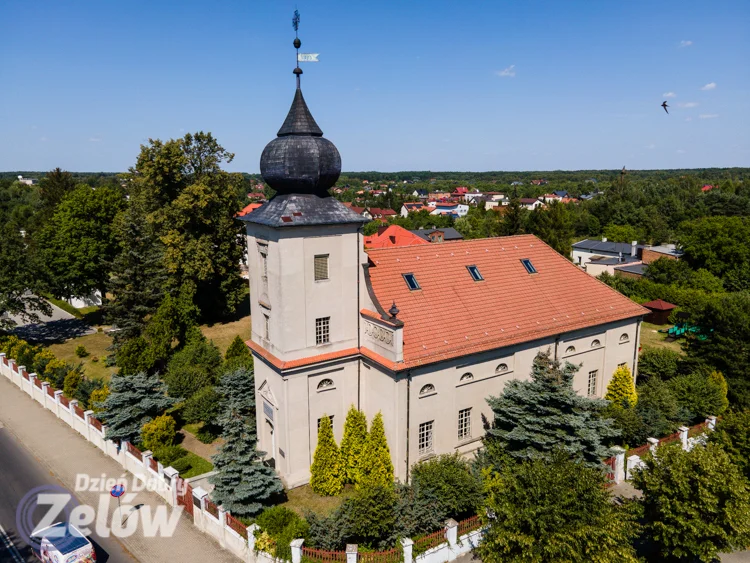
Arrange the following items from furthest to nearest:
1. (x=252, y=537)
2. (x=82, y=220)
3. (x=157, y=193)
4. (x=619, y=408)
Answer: (x=82, y=220), (x=157, y=193), (x=619, y=408), (x=252, y=537)

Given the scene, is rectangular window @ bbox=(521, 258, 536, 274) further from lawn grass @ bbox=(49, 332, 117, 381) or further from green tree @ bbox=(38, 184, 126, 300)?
green tree @ bbox=(38, 184, 126, 300)

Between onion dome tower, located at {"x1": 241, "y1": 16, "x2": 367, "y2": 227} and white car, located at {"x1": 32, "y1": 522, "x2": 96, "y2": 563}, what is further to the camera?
onion dome tower, located at {"x1": 241, "y1": 16, "x2": 367, "y2": 227}

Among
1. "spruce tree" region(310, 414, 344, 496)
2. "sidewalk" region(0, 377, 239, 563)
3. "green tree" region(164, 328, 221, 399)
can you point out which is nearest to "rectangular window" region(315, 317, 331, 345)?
"spruce tree" region(310, 414, 344, 496)

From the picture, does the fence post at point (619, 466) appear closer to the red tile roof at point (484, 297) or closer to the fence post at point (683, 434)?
the fence post at point (683, 434)

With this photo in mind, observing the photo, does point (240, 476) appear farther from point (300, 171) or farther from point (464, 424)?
point (300, 171)

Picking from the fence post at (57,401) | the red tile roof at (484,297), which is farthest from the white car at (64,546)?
the fence post at (57,401)

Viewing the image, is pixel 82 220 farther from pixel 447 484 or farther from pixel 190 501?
pixel 447 484

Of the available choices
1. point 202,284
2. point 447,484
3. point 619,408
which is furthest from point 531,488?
point 202,284
